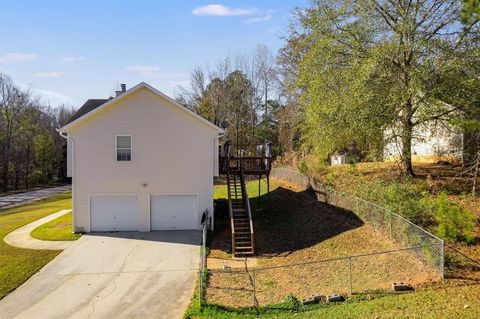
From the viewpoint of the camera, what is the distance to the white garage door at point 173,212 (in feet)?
70.6

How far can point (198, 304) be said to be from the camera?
11719 millimetres

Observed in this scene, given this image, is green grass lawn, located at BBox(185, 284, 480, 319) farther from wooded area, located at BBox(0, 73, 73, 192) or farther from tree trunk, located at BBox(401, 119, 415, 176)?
wooded area, located at BBox(0, 73, 73, 192)

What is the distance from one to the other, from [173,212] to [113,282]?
7630 millimetres

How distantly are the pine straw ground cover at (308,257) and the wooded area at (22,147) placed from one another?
145 ft

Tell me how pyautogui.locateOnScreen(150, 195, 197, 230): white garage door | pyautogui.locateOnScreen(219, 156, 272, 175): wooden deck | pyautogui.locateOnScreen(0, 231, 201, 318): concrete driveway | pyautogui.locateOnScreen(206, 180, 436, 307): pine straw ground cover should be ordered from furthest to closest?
pyautogui.locateOnScreen(219, 156, 272, 175): wooden deck, pyautogui.locateOnScreen(150, 195, 197, 230): white garage door, pyautogui.locateOnScreen(206, 180, 436, 307): pine straw ground cover, pyautogui.locateOnScreen(0, 231, 201, 318): concrete driveway

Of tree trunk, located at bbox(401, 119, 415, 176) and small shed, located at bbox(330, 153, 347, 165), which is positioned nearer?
tree trunk, located at bbox(401, 119, 415, 176)

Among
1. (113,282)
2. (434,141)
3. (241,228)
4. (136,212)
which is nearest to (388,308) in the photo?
(113,282)

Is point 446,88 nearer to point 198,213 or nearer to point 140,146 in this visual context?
point 198,213

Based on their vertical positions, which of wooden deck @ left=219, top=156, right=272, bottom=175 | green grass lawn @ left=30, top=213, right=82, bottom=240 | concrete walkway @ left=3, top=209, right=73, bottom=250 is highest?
wooden deck @ left=219, top=156, right=272, bottom=175

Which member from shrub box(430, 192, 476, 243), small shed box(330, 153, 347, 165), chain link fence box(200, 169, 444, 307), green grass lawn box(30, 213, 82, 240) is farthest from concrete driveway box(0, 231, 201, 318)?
small shed box(330, 153, 347, 165)

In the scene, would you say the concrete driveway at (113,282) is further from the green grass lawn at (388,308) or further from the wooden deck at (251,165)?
the wooden deck at (251,165)

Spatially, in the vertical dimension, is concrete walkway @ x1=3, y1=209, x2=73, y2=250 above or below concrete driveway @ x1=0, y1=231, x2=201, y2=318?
above

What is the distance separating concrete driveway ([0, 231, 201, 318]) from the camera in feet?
39.2

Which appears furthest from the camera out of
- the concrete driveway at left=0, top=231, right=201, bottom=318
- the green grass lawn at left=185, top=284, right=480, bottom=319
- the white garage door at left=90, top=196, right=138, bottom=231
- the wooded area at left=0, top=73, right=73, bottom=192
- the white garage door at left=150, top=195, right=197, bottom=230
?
the wooded area at left=0, top=73, right=73, bottom=192
